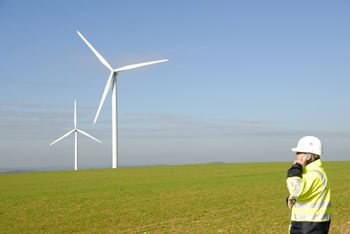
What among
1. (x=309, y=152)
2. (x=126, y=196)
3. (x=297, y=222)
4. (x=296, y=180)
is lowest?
(x=126, y=196)

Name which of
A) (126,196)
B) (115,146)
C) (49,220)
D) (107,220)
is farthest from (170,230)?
(115,146)

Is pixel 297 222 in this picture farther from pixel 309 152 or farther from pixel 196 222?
pixel 196 222

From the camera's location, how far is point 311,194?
199 inches


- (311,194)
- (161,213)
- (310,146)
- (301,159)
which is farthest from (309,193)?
(161,213)

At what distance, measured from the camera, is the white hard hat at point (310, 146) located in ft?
17.2

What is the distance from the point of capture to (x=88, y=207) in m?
18.1

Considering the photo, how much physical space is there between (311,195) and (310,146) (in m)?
0.75

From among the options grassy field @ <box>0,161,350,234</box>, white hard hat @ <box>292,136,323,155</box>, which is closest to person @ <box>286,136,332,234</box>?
white hard hat @ <box>292,136,323,155</box>

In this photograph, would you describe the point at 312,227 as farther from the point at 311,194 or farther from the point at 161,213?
the point at 161,213

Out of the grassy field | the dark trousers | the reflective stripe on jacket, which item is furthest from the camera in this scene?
the grassy field

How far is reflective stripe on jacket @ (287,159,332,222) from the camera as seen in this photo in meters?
4.93

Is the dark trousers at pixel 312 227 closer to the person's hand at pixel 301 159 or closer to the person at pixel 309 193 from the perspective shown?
the person at pixel 309 193

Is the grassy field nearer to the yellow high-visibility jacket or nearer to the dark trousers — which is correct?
the dark trousers

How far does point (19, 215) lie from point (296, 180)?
50.1ft
